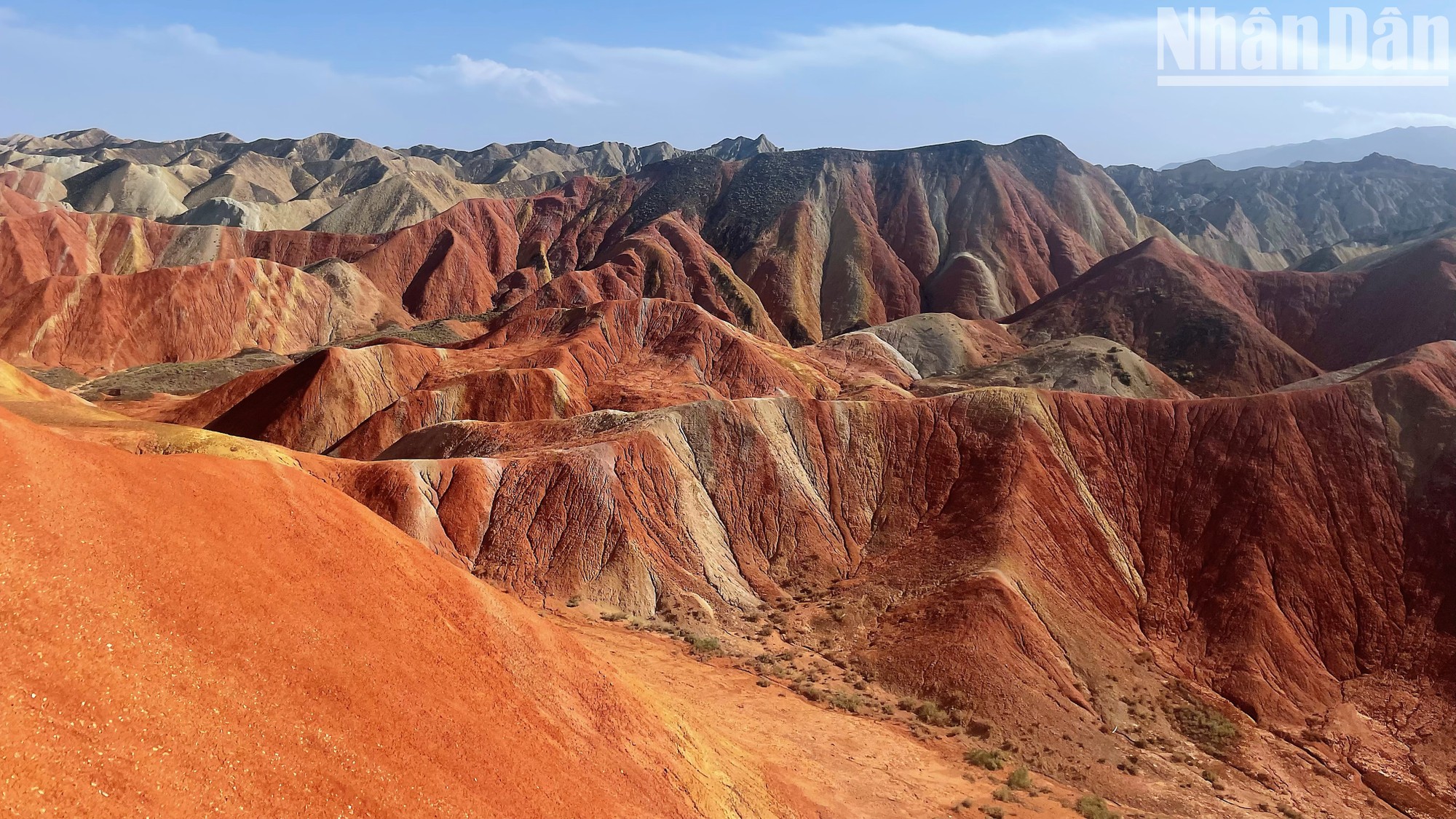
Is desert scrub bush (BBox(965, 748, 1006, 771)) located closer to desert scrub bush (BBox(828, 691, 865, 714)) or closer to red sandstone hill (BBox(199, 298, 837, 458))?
desert scrub bush (BBox(828, 691, 865, 714))

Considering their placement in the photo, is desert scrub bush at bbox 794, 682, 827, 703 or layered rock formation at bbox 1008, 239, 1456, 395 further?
layered rock formation at bbox 1008, 239, 1456, 395

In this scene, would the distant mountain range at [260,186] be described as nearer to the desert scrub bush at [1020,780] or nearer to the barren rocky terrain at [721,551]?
the barren rocky terrain at [721,551]

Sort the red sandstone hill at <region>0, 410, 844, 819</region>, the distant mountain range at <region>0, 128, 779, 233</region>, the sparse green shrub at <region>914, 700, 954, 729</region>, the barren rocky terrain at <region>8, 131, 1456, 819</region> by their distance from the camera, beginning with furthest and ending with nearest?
1. the distant mountain range at <region>0, 128, 779, 233</region>
2. the sparse green shrub at <region>914, 700, 954, 729</region>
3. the barren rocky terrain at <region>8, 131, 1456, 819</region>
4. the red sandstone hill at <region>0, 410, 844, 819</region>

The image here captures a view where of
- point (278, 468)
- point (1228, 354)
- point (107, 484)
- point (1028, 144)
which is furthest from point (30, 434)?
point (1028, 144)

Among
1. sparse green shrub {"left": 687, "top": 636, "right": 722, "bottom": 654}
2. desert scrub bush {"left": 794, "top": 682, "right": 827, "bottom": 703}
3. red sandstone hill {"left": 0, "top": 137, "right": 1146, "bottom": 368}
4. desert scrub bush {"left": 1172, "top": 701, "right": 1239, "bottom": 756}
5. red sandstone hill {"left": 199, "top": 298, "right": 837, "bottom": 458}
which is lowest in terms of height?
desert scrub bush {"left": 1172, "top": 701, "right": 1239, "bottom": 756}

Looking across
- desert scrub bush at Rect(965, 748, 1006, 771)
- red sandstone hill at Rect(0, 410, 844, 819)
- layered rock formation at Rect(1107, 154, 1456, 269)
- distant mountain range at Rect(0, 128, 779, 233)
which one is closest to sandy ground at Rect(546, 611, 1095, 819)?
desert scrub bush at Rect(965, 748, 1006, 771)

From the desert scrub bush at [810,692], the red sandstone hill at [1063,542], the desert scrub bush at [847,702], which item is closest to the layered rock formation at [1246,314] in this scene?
the red sandstone hill at [1063,542]
